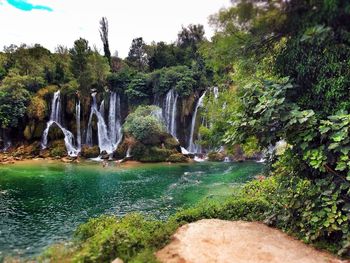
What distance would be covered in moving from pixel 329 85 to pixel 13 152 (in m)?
35.4

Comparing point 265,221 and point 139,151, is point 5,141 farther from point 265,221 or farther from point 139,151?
point 265,221

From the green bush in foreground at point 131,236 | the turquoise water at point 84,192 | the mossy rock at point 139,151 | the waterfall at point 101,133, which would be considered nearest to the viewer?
the green bush in foreground at point 131,236

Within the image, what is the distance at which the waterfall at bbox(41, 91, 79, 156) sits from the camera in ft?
121

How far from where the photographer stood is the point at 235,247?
7.35 m

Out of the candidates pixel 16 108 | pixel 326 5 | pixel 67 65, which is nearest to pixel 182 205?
pixel 326 5

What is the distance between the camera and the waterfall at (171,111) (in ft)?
129

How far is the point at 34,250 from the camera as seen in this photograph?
34.9 ft

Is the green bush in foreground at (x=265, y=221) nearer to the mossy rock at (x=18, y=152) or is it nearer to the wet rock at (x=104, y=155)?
the wet rock at (x=104, y=155)

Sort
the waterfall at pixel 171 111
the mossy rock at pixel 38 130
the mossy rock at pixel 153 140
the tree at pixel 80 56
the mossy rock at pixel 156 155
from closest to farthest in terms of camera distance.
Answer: the mossy rock at pixel 156 155 < the mossy rock at pixel 153 140 < the mossy rock at pixel 38 130 < the waterfall at pixel 171 111 < the tree at pixel 80 56

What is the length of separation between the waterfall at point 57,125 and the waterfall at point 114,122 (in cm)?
449

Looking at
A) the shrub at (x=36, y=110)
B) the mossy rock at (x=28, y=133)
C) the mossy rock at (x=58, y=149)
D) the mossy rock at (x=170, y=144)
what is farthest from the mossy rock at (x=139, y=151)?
the mossy rock at (x=28, y=133)

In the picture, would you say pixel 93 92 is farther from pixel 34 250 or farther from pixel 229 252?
pixel 229 252

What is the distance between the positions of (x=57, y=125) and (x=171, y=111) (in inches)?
536

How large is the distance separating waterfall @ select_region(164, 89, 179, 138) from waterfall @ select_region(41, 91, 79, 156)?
36.9 ft
